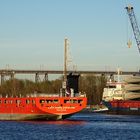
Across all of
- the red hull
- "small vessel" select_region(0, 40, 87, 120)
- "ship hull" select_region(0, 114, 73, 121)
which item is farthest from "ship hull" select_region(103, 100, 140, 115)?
the red hull

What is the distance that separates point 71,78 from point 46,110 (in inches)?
1489

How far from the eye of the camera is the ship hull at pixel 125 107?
184000mm

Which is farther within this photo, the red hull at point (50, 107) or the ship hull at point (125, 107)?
the ship hull at point (125, 107)

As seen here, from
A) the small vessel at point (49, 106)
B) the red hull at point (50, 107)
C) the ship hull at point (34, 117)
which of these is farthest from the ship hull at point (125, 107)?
the red hull at point (50, 107)

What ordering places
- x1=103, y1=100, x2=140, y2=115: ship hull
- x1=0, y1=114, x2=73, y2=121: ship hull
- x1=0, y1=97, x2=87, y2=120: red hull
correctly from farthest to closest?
x1=103, y1=100, x2=140, y2=115: ship hull, x1=0, y1=114, x2=73, y2=121: ship hull, x1=0, y1=97, x2=87, y2=120: red hull

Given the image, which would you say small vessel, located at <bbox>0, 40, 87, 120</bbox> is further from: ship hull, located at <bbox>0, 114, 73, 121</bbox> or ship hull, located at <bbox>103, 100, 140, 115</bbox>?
ship hull, located at <bbox>103, 100, 140, 115</bbox>

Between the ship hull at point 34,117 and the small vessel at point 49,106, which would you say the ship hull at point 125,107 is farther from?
the ship hull at point 34,117

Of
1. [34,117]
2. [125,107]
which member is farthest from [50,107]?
[125,107]

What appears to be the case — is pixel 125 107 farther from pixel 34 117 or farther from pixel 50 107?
pixel 50 107

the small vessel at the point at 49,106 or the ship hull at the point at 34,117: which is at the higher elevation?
the small vessel at the point at 49,106

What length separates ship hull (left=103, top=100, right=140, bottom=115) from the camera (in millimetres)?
184000

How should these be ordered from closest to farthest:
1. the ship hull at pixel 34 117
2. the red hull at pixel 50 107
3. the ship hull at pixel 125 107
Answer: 1. the red hull at pixel 50 107
2. the ship hull at pixel 34 117
3. the ship hull at pixel 125 107

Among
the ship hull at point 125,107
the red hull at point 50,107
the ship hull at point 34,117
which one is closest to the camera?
the red hull at point 50,107

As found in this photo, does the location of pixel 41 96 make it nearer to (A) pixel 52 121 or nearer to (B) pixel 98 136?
(A) pixel 52 121
